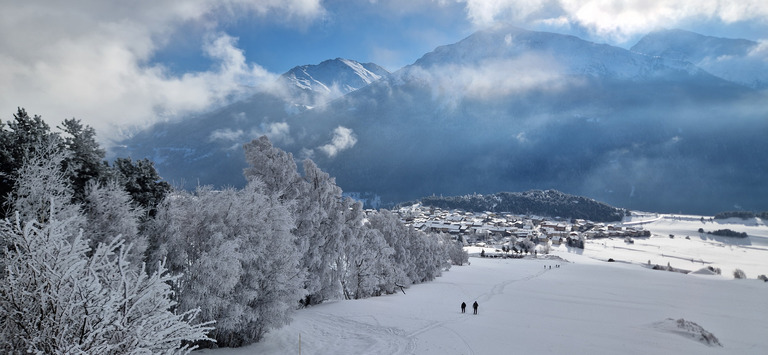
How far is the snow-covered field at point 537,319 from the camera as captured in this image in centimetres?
2042

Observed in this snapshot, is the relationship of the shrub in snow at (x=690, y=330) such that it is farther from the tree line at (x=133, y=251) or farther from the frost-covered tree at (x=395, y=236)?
the tree line at (x=133, y=251)

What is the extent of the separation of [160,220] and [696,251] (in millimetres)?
164645

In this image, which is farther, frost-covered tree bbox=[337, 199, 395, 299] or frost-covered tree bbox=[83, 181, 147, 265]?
frost-covered tree bbox=[337, 199, 395, 299]

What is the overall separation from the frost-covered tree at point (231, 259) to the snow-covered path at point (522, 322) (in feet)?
6.33

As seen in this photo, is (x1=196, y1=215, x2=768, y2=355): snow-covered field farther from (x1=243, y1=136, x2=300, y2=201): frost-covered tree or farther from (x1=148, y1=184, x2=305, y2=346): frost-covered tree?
(x1=243, y1=136, x2=300, y2=201): frost-covered tree

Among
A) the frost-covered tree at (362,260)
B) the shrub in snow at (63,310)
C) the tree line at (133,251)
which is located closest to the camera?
the shrub in snow at (63,310)

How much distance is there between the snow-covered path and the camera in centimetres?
2023

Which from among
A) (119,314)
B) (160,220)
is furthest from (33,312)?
(160,220)

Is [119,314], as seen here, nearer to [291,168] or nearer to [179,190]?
[179,190]

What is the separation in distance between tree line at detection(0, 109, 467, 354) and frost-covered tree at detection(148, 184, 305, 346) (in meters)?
0.06

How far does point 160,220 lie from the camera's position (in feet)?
56.0

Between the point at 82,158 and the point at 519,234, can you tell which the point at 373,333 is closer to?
the point at 82,158

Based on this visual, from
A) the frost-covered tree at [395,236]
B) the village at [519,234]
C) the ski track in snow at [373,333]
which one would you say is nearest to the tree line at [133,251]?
the ski track in snow at [373,333]

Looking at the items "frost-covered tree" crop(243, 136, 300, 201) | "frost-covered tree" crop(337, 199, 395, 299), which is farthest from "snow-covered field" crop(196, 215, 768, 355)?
"frost-covered tree" crop(243, 136, 300, 201)
